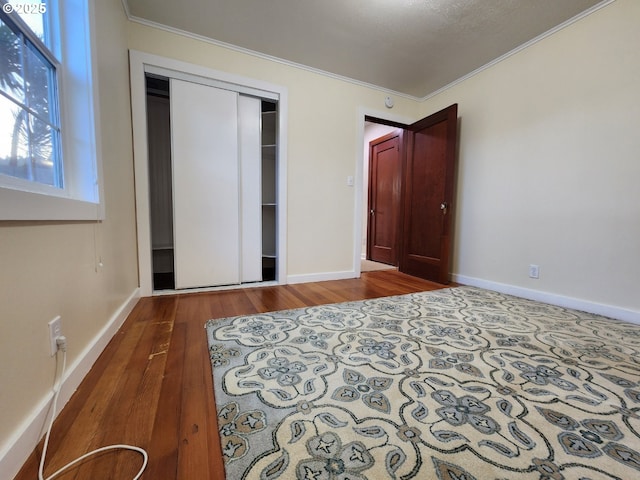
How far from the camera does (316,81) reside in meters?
2.90

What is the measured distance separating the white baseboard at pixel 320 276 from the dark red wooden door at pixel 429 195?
3.05 ft

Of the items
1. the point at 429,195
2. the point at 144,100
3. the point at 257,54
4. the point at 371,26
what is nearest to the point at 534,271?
the point at 429,195

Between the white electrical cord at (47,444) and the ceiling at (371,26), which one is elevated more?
the ceiling at (371,26)

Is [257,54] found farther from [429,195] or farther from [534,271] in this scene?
[534,271]

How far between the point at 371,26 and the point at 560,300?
9.73 feet

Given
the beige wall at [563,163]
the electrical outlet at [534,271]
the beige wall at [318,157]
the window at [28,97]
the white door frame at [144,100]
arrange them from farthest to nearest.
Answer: the beige wall at [318,157] → the electrical outlet at [534,271] → the white door frame at [144,100] → the beige wall at [563,163] → the window at [28,97]

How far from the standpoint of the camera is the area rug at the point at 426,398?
2.41 ft

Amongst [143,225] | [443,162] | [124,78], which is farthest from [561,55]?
[143,225]

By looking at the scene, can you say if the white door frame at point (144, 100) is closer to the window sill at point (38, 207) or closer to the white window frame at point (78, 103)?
the white window frame at point (78, 103)

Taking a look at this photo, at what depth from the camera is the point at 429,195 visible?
317 cm

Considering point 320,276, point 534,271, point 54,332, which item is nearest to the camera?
point 54,332

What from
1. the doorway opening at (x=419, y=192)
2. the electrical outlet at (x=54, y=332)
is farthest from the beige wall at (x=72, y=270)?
the doorway opening at (x=419, y=192)

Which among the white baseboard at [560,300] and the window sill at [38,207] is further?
the white baseboard at [560,300]

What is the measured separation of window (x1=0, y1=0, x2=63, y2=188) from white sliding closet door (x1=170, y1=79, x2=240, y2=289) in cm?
122
